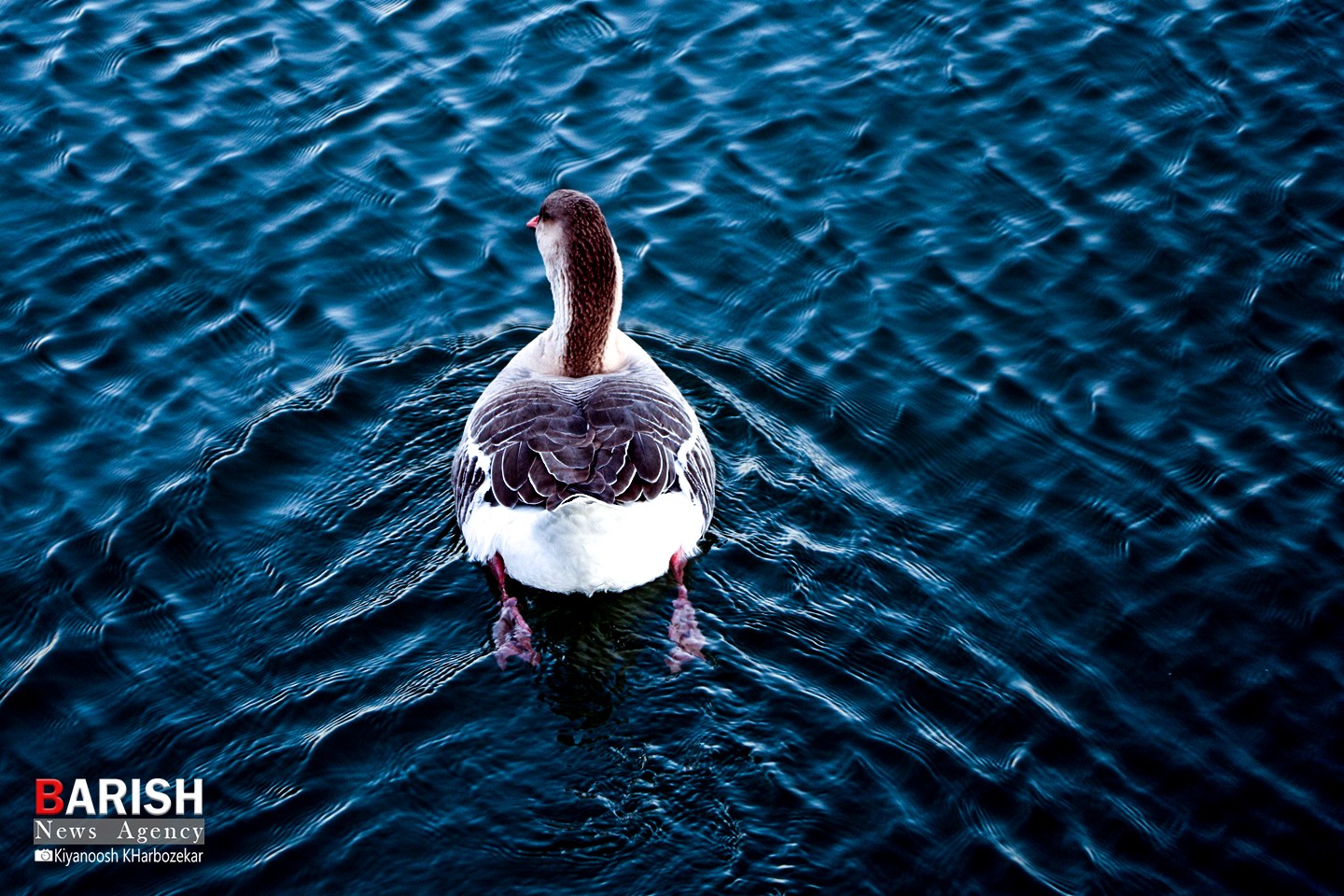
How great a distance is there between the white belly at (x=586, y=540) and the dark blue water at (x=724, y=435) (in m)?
0.38

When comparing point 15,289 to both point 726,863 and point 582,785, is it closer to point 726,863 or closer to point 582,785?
point 582,785

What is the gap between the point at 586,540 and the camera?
28.1ft

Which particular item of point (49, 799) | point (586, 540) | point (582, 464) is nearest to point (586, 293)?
point (582, 464)

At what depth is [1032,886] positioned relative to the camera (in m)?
7.26

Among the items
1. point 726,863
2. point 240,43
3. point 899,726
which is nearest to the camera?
point 726,863

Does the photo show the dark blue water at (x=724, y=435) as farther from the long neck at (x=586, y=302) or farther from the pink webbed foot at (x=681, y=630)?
the long neck at (x=586, y=302)

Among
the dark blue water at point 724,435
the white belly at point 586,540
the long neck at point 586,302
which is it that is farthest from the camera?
the long neck at point 586,302

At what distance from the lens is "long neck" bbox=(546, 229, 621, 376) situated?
9805 millimetres

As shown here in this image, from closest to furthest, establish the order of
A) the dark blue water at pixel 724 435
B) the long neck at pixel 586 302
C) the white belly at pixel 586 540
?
the dark blue water at pixel 724 435 → the white belly at pixel 586 540 → the long neck at pixel 586 302

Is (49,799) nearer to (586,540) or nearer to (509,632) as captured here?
(509,632)

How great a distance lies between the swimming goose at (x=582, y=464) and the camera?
8617mm

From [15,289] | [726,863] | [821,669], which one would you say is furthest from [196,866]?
[15,289]

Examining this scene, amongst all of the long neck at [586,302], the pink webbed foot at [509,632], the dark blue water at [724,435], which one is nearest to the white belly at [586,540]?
the pink webbed foot at [509,632]

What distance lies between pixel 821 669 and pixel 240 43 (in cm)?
925
